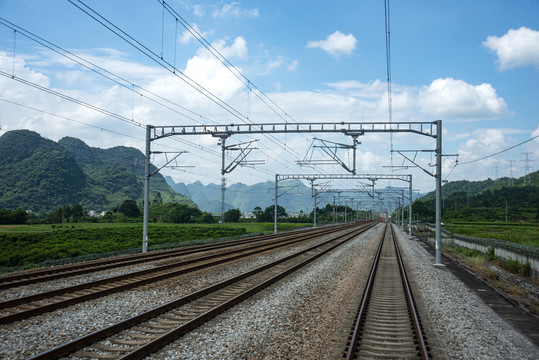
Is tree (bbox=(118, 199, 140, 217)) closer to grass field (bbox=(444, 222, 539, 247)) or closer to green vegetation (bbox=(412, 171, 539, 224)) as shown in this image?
grass field (bbox=(444, 222, 539, 247))

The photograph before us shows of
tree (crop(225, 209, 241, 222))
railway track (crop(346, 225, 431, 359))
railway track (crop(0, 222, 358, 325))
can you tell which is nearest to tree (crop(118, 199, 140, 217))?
tree (crop(225, 209, 241, 222))

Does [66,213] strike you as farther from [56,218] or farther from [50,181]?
[50,181]

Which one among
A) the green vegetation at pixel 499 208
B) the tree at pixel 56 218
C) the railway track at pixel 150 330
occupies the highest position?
the green vegetation at pixel 499 208

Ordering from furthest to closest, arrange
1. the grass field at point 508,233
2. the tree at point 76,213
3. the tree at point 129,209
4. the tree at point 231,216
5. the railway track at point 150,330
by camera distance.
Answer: the tree at point 231,216 → the tree at point 129,209 → the tree at point 76,213 → the grass field at point 508,233 → the railway track at point 150,330

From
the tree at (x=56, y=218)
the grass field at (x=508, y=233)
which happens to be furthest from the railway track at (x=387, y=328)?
the tree at (x=56, y=218)

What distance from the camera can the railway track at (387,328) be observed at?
8383 millimetres

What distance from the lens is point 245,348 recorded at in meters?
8.34

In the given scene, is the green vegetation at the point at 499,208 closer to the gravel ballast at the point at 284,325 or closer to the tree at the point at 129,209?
the tree at the point at 129,209

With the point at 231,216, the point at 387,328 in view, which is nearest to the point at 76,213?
the point at 231,216

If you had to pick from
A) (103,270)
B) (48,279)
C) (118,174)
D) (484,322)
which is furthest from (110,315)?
(118,174)

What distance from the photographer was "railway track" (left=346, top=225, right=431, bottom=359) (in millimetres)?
8383

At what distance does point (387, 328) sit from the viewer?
33.6ft

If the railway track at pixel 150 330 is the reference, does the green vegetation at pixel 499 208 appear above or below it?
above

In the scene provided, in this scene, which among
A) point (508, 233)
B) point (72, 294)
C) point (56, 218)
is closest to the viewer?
point (72, 294)
